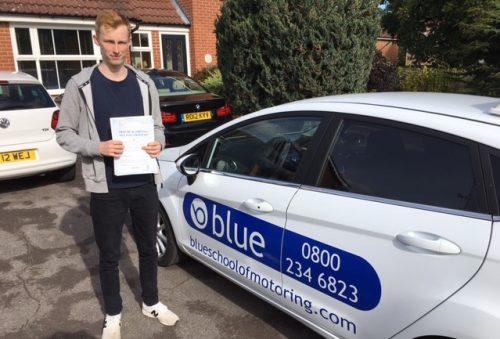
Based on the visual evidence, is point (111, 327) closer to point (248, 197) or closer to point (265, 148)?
point (248, 197)

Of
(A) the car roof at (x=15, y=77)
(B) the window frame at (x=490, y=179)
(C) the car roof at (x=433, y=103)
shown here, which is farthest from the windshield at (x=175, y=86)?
(B) the window frame at (x=490, y=179)

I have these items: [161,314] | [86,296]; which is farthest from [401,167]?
[86,296]

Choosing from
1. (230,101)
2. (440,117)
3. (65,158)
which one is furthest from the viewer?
(230,101)

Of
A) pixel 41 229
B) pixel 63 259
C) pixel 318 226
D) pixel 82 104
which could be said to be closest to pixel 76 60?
pixel 41 229

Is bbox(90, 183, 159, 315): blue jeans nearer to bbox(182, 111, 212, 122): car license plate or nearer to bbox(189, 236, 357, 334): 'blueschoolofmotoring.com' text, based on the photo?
bbox(189, 236, 357, 334): 'blueschoolofmotoring.com' text

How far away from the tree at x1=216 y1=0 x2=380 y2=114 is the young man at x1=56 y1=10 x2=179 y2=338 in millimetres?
4086

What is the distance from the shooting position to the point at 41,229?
4.67 m

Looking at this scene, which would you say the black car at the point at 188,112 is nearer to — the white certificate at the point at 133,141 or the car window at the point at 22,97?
the car window at the point at 22,97

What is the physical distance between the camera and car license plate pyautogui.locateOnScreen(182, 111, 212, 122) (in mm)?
6666

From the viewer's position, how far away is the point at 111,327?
8.93 feet

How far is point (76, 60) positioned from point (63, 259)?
9.71m

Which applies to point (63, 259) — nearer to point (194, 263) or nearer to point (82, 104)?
point (194, 263)

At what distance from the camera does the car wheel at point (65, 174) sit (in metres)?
6.28

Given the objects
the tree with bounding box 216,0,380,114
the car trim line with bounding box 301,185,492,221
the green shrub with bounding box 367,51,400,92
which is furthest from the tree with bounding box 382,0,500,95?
the car trim line with bounding box 301,185,492,221
